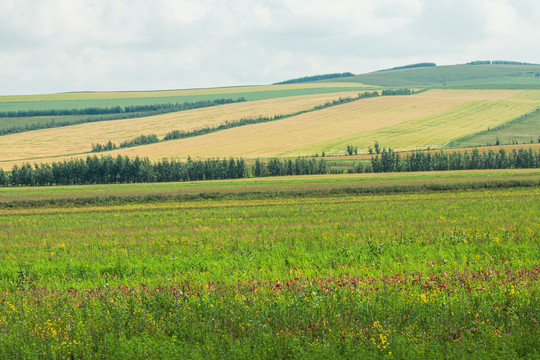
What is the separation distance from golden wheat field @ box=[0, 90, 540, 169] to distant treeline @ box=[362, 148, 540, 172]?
839 inches

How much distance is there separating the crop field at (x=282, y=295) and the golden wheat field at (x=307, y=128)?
95.4m

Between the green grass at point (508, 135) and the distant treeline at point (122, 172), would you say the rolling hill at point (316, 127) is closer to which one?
the green grass at point (508, 135)

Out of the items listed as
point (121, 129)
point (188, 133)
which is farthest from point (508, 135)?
point (121, 129)

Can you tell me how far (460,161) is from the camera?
85.6 m

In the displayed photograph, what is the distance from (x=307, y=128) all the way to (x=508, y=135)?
54.6 meters

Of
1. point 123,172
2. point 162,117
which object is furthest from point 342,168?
point 162,117

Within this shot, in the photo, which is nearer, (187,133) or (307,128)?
(307,128)

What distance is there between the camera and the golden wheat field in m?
119

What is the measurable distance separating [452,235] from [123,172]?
77531 mm

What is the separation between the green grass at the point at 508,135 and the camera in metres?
109

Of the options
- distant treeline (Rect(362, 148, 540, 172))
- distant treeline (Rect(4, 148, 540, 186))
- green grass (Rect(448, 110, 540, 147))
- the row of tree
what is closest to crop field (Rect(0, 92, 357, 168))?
the row of tree

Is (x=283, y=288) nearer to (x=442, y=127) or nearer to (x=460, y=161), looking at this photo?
(x=460, y=161)

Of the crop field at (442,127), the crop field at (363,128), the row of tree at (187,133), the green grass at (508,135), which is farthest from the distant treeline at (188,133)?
A: the green grass at (508,135)

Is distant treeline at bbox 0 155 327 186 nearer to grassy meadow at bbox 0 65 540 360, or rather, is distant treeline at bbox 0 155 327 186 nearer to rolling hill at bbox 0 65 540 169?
rolling hill at bbox 0 65 540 169
